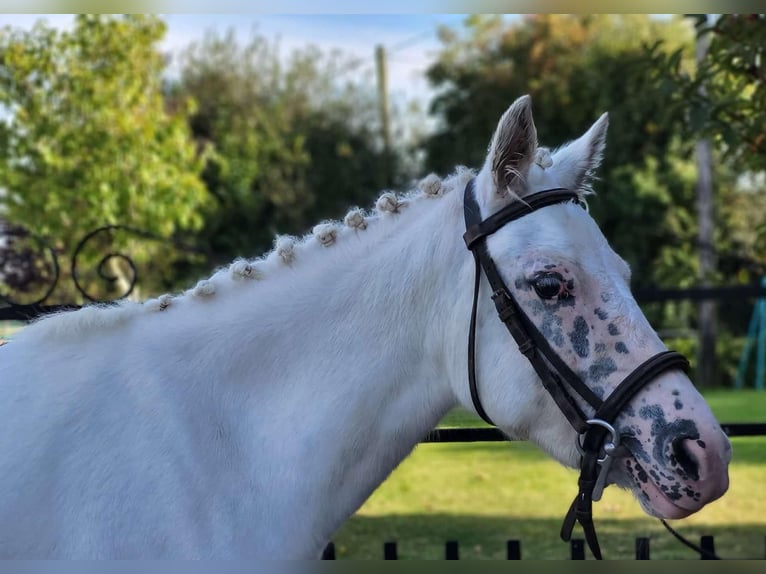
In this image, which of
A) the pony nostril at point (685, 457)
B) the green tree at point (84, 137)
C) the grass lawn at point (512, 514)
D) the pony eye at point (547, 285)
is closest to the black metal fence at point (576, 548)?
the grass lawn at point (512, 514)

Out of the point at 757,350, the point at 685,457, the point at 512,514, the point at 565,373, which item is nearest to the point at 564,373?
the point at 565,373

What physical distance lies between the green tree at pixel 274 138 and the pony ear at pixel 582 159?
679 inches

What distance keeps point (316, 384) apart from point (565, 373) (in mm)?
609

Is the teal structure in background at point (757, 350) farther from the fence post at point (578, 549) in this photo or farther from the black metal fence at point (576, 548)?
the fence post at point (578, 549)

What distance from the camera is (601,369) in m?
1.91

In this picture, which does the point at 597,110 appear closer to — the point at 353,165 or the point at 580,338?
the point at 353,165

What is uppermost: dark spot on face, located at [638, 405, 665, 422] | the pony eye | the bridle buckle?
the pony eye

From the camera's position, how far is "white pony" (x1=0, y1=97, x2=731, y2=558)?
74.6 inches

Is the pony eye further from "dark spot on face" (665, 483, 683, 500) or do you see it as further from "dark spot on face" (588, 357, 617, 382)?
"dark spot on face" (665, 483, 683, 500)

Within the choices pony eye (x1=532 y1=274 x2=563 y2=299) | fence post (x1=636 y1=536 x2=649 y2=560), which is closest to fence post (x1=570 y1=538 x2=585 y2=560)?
fence post (x1=636 y1=536 x2=649 y2=560)

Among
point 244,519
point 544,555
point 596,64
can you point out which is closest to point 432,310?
point 244,519

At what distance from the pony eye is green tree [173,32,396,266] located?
57.4 ft

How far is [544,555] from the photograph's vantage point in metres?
5.18

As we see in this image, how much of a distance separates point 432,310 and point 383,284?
145 mm
